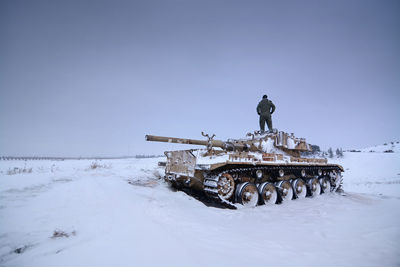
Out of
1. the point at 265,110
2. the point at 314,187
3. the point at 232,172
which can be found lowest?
the point at 314,187

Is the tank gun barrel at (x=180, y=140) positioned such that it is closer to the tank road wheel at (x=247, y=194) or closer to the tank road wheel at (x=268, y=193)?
the tank road wheel at (x=247, y=194)

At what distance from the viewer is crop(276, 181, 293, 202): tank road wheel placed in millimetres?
8592

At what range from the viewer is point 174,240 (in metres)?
3.00

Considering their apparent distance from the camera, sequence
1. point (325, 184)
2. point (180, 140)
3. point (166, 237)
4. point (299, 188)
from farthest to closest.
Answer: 1. point (325, 184)
2. point (299, 188)
3. point (180, 140)
4. point (166, 237)

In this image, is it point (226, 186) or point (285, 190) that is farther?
point (285, 190)

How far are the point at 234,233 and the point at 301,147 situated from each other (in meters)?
8.71

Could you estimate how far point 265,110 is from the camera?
10492 millimetres

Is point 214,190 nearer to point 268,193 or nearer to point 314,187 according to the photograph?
point 268,193

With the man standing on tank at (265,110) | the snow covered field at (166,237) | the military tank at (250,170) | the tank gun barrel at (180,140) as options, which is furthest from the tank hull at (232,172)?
the man standing on tank at (265,110)

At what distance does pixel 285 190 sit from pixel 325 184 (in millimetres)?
4301

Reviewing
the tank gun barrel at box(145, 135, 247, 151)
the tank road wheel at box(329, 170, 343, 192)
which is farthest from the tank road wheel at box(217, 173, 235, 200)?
the tank road wheel at box(329, 170, 343, 192)

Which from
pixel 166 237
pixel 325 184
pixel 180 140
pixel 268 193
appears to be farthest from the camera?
pixel 325 184

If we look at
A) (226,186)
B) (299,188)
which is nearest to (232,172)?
(226,186)

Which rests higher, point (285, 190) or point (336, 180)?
point (336, 180)
